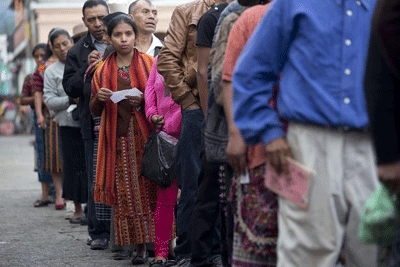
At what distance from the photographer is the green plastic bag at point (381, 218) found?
3197mm

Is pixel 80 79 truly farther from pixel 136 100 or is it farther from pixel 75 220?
pixel 75 220

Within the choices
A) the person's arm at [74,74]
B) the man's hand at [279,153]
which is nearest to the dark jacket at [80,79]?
the person's arm at [74,74]

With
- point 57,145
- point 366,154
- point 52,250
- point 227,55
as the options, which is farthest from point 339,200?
point 57,145

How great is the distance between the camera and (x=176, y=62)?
6.99 meters

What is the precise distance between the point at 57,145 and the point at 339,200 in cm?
862

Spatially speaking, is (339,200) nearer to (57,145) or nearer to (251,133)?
(251,133)

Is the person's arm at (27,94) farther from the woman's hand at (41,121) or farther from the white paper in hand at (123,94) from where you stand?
the white paper in hand at (123,94)

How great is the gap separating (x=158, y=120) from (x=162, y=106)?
0.12m

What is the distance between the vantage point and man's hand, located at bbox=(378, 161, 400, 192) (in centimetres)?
320

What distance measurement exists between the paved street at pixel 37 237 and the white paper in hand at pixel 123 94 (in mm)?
1169

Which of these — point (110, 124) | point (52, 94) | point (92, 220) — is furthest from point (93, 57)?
point (52, 94)

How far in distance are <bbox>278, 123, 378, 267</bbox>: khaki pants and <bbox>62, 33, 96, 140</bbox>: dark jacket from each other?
15.9 feet

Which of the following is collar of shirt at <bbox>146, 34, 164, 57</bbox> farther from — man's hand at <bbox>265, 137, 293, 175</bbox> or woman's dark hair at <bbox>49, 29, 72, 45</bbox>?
man's hand at <bbox>265, 137, 293, 175</bbox>

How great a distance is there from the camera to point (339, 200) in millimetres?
3818
